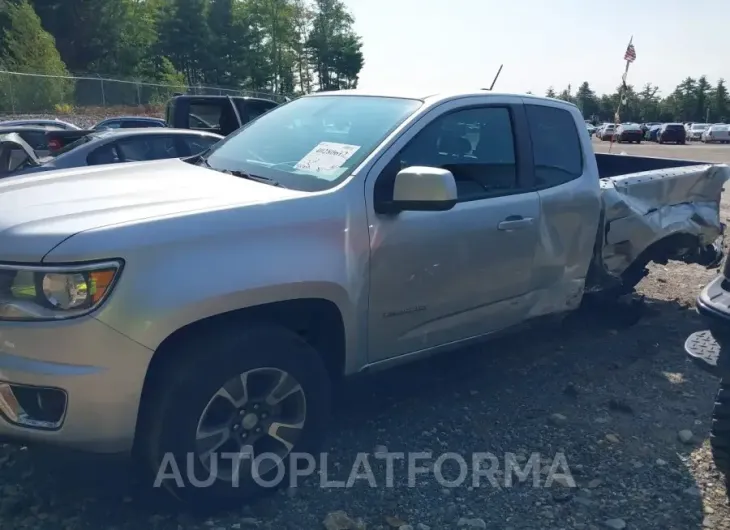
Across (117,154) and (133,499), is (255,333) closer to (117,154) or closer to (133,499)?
(133,499)

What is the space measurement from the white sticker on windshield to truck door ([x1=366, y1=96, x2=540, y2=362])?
198 millimetres

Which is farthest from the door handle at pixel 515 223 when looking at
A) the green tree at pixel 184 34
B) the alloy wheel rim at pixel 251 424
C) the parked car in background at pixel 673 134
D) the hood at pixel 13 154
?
the green tree at pixel 184 34

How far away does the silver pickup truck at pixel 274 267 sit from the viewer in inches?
96.0

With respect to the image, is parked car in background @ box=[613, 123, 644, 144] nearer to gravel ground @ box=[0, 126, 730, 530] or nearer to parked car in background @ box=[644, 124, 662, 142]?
parked car in background @ box=[644, 124, 662, 142]

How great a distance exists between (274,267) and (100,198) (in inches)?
32.9

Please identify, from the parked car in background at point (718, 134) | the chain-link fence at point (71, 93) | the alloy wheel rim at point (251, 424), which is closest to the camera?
the alloy wheel rim at point (251, 424)

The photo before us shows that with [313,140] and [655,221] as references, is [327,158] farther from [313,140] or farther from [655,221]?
[655,221]

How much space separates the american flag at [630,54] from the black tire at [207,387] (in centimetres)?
1426

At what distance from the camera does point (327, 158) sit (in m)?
3.38

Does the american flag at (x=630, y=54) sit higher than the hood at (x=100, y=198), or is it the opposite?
the american flag at (x=630, y=54)

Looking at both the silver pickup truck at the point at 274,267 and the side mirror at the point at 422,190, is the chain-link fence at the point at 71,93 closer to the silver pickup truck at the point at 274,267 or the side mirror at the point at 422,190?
the silver pickup truck at the point at 274,267

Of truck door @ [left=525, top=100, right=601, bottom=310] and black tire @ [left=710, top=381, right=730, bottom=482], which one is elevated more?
truck door @ [left=525, top=100, right=601, bottom=310]

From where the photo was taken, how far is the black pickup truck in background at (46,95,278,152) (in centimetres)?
967

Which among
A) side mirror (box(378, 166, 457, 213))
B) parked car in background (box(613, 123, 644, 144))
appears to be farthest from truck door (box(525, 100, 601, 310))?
parked car in background (box(613, 123, 644, 144))
